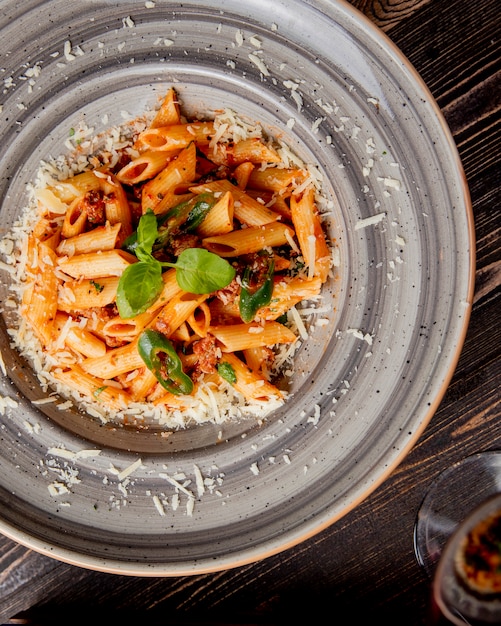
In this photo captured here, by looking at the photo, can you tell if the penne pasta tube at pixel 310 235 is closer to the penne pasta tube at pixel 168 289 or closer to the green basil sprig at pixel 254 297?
the green basil sprig at pixel 254 297

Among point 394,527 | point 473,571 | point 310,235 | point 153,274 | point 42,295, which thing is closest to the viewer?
point 473,571

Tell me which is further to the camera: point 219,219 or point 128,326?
point 128,326

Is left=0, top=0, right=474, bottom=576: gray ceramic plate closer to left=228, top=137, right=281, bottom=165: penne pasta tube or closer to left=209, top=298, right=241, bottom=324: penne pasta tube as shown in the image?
left=228, top=137, right=281, bottom=165: penne pasta tube

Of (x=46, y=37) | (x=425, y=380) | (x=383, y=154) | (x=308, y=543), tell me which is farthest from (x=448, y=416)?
(x=46, y=37)

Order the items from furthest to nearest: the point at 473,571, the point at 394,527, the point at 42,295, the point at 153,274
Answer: the point at 394,527, the point at 42,295, the point at 153,274, the point at 473,571

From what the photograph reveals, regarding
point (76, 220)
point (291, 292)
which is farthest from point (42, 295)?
point (291, 292)

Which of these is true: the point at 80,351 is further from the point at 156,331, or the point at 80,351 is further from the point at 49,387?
the point at 156,331

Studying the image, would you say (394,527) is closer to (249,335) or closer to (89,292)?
(249,335)

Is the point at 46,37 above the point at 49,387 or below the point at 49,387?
above
